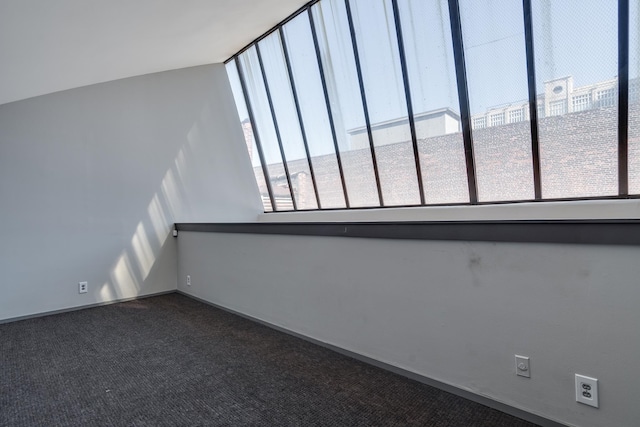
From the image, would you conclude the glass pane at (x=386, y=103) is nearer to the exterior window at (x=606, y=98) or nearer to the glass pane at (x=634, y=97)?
the exterior window at (x=606, y=98)

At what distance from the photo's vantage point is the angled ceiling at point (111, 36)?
2236 millimetres

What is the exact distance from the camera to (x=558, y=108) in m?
3.38

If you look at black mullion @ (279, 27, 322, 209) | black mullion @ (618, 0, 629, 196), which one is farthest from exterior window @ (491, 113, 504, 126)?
black mullion @ (279, 27, 322, 209)

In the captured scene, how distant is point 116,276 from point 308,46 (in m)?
3.64

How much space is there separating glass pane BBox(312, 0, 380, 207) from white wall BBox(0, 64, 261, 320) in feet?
5.62

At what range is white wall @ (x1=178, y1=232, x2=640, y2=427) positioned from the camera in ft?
5.27

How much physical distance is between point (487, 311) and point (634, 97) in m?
2.28

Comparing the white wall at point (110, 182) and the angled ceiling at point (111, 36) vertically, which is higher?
the angled ceiling at point (111, 36)

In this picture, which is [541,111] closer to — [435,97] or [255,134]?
[435,97]

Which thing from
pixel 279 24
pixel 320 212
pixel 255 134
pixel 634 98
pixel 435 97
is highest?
pixel 279 24

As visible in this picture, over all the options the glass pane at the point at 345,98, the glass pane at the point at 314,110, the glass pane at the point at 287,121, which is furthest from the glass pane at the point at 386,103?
the glass pane at the point at 287,121

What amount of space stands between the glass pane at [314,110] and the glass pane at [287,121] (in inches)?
6.5

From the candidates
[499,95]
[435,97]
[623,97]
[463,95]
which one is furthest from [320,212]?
[623,97]

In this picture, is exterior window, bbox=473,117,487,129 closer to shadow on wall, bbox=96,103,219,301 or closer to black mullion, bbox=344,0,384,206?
black mullion, bbox=344,0,384,206
